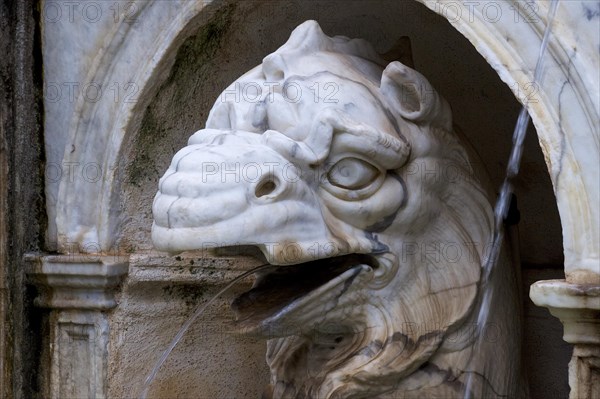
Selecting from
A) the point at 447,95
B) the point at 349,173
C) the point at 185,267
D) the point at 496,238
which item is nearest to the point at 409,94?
the point at 349,173

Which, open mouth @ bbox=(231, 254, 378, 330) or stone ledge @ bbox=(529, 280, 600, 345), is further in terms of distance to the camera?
open mouth @ bbox=(231, 254, 378, 330)

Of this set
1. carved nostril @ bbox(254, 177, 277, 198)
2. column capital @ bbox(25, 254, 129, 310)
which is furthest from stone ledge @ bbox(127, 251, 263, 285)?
carved nostril @ bbox(254, 177, 277, 198)

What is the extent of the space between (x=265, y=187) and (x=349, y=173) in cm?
16

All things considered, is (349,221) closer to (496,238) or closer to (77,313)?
(496,238)

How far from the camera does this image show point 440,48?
2.62m

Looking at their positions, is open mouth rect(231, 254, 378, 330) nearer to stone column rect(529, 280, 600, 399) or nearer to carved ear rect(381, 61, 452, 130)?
carved ear rect(381, 61, 452, 130)

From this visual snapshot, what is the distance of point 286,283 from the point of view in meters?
2.21

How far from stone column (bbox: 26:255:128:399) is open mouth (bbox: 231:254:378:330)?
0.42 meters

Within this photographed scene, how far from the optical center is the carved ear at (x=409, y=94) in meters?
2.11

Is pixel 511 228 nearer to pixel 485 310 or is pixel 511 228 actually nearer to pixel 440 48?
pixel 485 310

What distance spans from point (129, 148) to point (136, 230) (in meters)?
0.20

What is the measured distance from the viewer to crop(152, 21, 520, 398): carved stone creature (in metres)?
1.98

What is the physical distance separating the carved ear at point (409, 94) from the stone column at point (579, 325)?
1.57 feet

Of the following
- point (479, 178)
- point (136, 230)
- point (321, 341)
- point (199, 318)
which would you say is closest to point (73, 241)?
point (136, 230)
